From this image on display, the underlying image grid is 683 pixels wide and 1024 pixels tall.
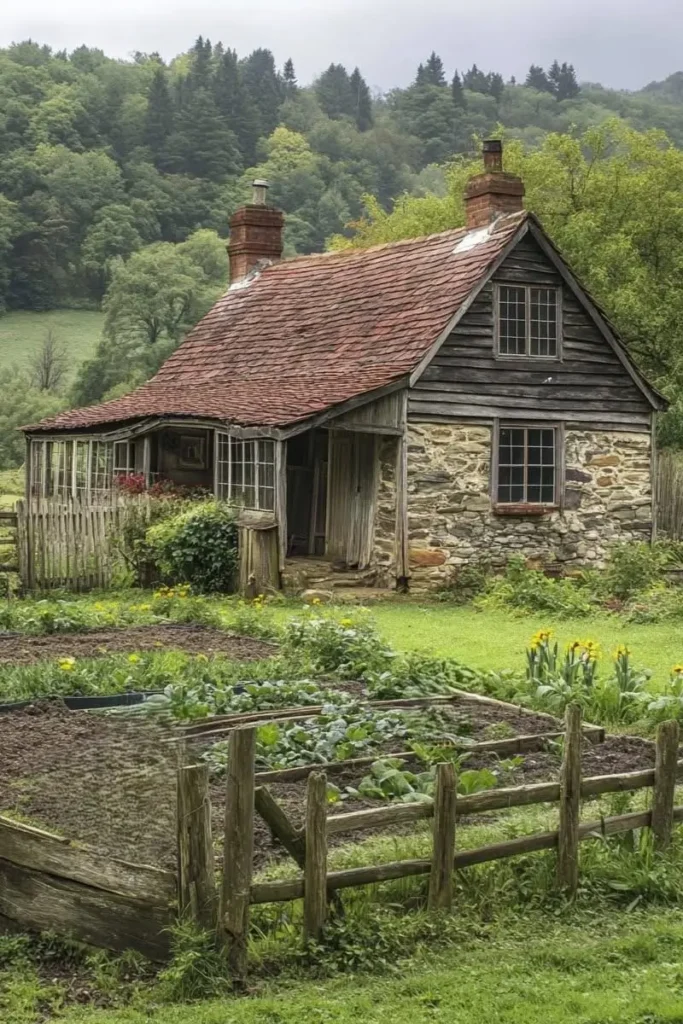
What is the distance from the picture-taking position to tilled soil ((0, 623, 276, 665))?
1348 centimetres

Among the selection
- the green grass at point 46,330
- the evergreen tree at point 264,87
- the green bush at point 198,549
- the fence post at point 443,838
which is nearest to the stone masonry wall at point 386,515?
the green bush at point 198,549

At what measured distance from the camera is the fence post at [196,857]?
264 inches

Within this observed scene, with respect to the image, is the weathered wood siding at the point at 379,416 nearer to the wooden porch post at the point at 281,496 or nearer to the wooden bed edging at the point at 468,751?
the wooden porch post at the point at 281,496

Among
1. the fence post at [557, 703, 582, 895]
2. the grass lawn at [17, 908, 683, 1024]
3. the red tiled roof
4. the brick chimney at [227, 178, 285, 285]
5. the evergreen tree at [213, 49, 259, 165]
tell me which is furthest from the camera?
the evergreen tree at [213, 49, 259, 165]

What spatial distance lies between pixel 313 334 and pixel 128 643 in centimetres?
1299

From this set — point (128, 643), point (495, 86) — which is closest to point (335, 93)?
point (495, 86)

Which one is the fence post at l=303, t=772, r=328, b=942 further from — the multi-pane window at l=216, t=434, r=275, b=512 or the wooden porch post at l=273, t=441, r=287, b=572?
the multi-pane window at l=216, t=434, r=275, b=512

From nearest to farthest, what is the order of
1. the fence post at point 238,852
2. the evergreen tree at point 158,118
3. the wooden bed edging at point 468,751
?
the fence post at point 238,852, the wooden bed edging at point 468,751, the evergreen tree at point 158,118

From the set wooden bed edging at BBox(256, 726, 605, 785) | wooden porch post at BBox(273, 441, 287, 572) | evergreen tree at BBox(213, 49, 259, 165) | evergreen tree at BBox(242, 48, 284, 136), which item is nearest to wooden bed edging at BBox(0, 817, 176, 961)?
wooden bed edging at BBox(256, 726, 605, 785)

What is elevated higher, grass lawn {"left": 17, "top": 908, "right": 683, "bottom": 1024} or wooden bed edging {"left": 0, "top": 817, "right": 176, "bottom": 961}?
wooden bed edging {"left": 0, "top": 817, "right": 176, "bottom": 961}

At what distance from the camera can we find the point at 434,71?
395ft

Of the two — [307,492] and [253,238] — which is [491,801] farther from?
Result: [253,238]

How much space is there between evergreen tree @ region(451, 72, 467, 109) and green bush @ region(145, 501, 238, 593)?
97649 mm

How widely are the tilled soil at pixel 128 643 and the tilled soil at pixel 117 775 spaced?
2.50 m
